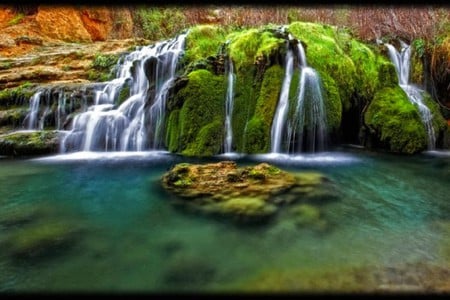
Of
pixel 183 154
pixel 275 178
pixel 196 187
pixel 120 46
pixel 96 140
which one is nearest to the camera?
Result: pixel 196 187

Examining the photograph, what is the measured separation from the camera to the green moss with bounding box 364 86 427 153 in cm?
990

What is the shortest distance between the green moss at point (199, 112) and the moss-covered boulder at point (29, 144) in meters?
3.41

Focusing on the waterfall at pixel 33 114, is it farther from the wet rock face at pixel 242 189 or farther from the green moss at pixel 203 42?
the wet rock face at pixel 242 189

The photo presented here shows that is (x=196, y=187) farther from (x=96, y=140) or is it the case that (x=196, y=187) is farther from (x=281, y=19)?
(x=281, y=19)

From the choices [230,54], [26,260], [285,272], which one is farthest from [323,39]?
[26,260]

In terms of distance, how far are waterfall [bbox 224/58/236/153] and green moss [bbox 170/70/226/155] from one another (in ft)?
0.48

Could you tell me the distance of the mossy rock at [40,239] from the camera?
3.53 m

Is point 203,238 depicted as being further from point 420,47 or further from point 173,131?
point 420,47

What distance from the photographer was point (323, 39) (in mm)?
11258

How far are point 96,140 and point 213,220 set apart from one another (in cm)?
700

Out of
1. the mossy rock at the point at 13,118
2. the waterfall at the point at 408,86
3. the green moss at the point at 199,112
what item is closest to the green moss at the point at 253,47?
the green moss at the point at 199,112

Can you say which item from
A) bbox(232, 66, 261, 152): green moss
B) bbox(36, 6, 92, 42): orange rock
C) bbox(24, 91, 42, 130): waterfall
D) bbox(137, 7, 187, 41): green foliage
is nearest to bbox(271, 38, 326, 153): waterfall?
bbox(232, 66, 261, 152): green moss

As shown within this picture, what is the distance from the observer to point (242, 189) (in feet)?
18.1

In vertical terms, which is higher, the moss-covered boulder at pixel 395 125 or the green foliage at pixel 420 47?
the green foliage at pixel 420 47
